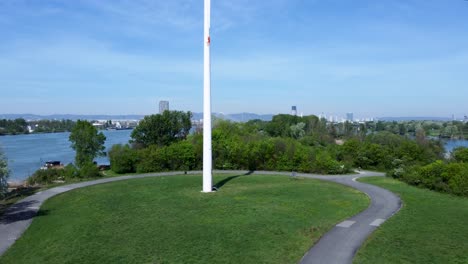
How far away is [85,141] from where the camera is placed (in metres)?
38.9

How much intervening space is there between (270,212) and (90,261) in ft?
26.0

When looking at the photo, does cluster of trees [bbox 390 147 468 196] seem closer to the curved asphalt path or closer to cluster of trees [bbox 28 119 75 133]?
the curved asphalt path

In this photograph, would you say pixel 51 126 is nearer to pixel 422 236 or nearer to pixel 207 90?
pixel 207 90

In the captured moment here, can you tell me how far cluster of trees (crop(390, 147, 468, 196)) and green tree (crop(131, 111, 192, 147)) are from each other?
1411 inches

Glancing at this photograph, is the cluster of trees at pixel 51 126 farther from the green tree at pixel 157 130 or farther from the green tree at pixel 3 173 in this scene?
the green tree at pixel 3 173

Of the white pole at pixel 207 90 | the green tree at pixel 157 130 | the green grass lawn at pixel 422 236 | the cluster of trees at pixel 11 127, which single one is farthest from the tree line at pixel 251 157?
the cluster of trees at pixel 11 127

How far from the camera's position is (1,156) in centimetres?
1872

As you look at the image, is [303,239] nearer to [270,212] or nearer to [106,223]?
[270,212]

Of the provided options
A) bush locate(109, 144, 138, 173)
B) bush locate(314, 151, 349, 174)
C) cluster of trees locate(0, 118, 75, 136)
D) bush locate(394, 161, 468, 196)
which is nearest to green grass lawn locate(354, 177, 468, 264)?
bush locate(394, 161, 468, 196)

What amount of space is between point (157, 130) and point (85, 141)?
47.0 ft

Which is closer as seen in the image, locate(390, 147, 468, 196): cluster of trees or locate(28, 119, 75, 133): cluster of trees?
locate(390, 147, 468, 196): cluster of trees

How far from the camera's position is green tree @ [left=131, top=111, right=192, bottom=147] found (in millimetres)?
51347

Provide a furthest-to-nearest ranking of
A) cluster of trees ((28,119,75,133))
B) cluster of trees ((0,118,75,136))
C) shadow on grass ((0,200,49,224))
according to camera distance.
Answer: cluster of trees ((28,119,75,133)), cluster of trees ((0,118,75,136)), shadow on grass ((0,200,49,224))

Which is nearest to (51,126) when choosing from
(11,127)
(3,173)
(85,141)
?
(11,127)
